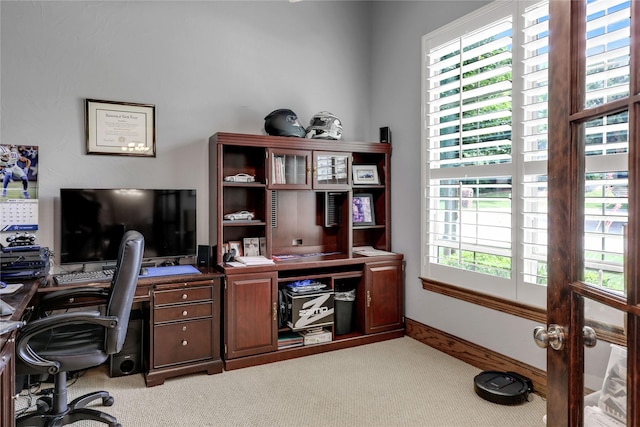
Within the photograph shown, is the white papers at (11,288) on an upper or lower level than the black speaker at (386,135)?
lower

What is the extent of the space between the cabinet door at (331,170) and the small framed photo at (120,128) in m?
1.36

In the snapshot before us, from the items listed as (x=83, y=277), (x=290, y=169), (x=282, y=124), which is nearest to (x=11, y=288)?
(x=83, y=277)

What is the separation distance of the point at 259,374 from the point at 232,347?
0.95 feet

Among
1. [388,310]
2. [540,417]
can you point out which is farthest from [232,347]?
[540,417]

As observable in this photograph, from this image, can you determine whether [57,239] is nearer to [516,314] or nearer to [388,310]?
[388,310]

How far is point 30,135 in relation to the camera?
3.04 metres

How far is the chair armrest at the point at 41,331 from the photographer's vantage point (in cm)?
199

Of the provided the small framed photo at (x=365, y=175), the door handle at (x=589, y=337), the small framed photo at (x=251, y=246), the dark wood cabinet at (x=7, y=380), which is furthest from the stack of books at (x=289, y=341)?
the door handle at (x=589, y=337)

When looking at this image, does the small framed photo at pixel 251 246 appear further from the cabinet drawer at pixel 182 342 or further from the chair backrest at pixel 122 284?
the chair backrest at pixel 122 284

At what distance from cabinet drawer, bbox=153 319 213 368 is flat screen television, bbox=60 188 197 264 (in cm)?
61

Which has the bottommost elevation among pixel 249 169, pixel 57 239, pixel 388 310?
pixel 388 310

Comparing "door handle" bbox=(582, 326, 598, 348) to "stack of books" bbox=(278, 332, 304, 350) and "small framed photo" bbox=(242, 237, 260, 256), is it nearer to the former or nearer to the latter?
"stack of books" bbox=(278, 332, 304, 350)

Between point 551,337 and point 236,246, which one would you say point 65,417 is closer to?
point 236,246

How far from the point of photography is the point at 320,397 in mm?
2732
